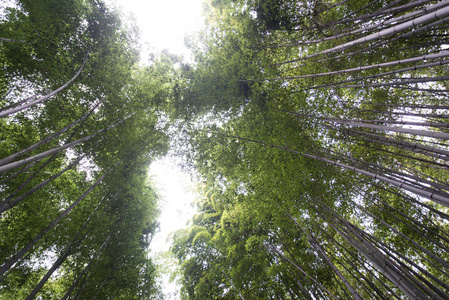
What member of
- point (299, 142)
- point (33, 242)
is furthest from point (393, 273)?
point (33, 242)

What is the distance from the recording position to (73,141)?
4090 mm

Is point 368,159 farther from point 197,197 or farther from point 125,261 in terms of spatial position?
point 125,261

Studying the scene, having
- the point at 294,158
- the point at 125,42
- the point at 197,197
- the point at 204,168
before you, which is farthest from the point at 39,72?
the point at 197,197

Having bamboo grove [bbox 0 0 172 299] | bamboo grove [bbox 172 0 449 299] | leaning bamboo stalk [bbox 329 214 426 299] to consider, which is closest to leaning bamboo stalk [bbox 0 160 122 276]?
bamboo grove [bbox 0 0 172 299]

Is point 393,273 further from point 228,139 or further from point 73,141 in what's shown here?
point 73,141

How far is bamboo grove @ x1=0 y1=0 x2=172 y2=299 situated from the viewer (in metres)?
3.62

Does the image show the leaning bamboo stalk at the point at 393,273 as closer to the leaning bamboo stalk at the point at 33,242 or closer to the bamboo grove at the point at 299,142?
the bamboo grove at the point at 299,142

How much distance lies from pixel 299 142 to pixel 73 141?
5.12 m

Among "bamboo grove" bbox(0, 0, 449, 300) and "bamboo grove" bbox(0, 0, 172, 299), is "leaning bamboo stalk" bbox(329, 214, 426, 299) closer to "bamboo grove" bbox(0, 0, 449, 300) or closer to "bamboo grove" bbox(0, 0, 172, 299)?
"bamboo grove" bbox(0, 0, 449, 300)

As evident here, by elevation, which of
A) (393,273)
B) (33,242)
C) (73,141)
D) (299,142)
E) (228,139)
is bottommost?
(393,273)

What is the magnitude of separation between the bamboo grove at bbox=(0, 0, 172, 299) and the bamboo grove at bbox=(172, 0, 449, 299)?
4.88 ft

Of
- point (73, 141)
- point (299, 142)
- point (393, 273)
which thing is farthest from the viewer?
point (73, 141)

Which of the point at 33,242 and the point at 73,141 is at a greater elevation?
the point at 73,141

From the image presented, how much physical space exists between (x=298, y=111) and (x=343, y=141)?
4.71 ft
